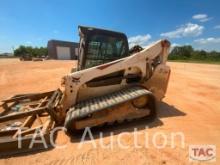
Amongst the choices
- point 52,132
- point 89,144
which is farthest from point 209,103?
point 52,132

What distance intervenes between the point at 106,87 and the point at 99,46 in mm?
1145

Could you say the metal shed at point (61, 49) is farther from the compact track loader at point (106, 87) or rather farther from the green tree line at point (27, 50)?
the compact track loader at point (106, 87)

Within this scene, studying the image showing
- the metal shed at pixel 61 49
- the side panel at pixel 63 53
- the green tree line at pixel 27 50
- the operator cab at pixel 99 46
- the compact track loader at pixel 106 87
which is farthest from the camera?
the green tree line at pixel 27 50

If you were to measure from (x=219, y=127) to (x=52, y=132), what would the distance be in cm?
387

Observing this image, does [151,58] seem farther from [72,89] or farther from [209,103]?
[209,103]

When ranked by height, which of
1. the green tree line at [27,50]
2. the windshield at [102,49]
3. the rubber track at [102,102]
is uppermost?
the green tree line at [27,50]

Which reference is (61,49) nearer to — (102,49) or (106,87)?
(102,49)

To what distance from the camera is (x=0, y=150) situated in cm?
344

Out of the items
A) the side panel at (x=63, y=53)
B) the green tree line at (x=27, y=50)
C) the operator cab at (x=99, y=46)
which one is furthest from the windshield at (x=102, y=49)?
the green tree line at (x=27, y=50)

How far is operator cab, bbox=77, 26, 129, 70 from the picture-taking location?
4859mm

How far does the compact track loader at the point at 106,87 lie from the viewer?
4.07m

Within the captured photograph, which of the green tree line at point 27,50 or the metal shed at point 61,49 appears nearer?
the metal shed at point 61,49

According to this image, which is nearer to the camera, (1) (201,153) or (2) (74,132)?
(1) (201,153)

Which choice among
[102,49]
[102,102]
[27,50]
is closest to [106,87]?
[102,102]
